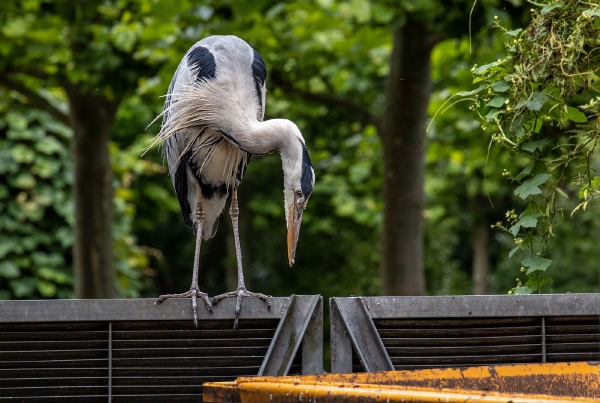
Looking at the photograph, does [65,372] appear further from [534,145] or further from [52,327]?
[534,145]

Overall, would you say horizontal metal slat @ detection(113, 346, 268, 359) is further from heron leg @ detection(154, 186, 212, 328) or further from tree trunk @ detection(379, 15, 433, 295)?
tree trunk @ detection(379, 15, 433, 295)

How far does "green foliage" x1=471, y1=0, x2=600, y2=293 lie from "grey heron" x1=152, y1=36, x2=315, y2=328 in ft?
4.57

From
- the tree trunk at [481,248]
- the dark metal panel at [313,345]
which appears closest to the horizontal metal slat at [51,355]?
the dark metal panel at [313,345]

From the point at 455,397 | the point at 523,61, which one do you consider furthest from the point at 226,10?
the point at 455,397

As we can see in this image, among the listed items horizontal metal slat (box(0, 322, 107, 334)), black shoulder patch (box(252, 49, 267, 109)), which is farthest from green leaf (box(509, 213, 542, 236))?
black shoulder patch (box(252, 49, 267, 109))

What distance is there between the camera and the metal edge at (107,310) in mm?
3678

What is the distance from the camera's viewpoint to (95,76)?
29.3 ft

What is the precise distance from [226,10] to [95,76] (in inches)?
62.1

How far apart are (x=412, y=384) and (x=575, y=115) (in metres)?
1.49

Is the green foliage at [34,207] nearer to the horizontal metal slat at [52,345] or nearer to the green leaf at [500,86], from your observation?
the horizontal metal slat at [52,345]

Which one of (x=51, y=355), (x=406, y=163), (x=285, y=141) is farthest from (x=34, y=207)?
(x=51, y=355)

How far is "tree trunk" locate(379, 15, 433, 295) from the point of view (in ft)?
28.5

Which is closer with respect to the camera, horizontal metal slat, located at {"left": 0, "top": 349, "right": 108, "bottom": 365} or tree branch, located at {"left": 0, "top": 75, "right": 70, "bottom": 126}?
horizontal metal slat, located at {"left": 0, "top": 349, "right": 108, "bottom": 365}

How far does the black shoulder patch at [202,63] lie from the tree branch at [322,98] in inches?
158
